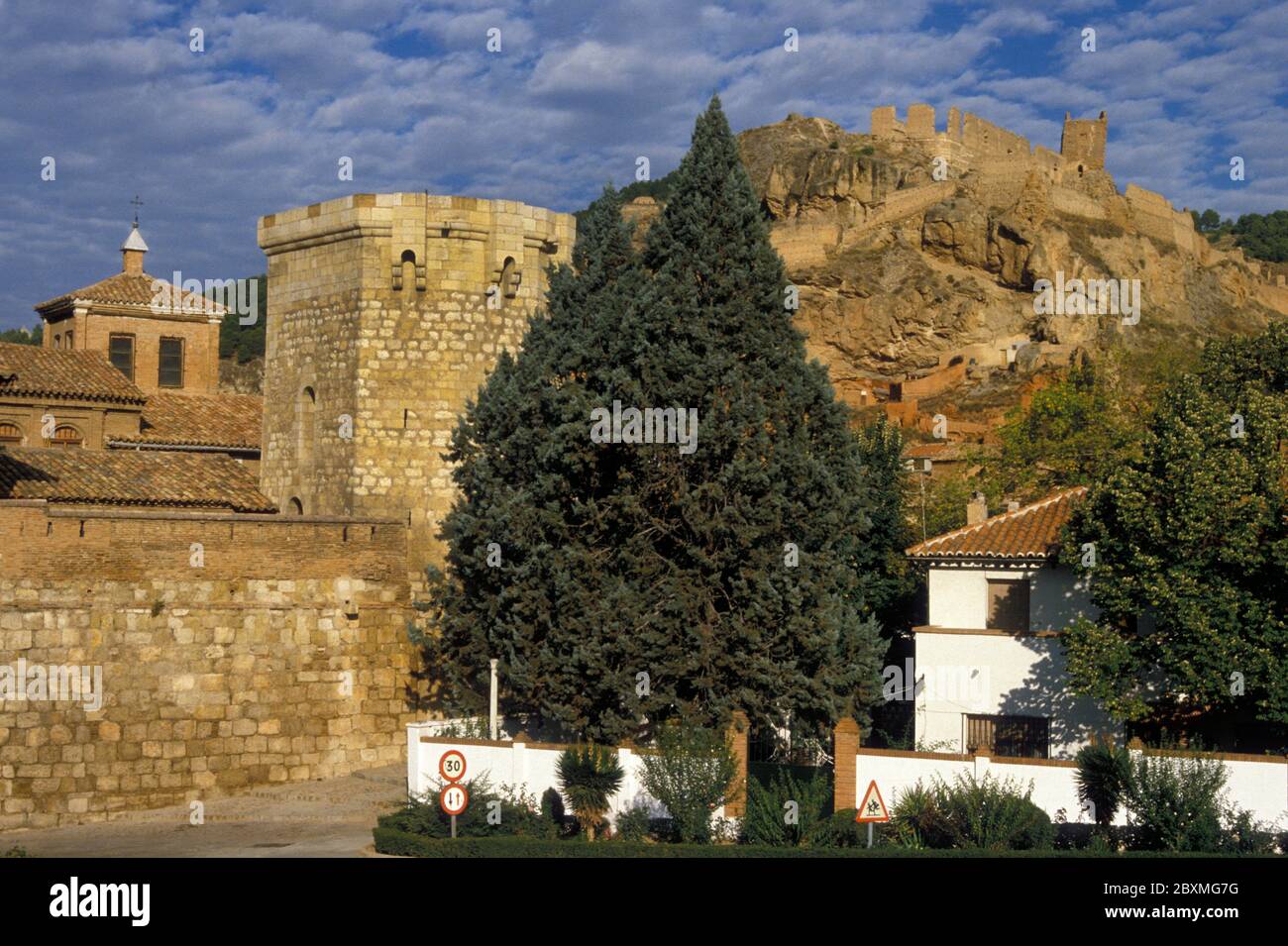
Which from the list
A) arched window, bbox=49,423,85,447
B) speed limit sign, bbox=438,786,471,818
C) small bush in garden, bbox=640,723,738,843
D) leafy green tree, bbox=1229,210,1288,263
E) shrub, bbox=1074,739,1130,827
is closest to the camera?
shrub, bbox=1074,739,1130,827

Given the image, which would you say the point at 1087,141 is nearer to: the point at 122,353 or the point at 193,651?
the point at 122,353

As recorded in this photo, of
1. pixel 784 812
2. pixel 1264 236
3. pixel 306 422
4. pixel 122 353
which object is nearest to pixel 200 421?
pixel 122 353

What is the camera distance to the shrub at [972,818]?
755 inches

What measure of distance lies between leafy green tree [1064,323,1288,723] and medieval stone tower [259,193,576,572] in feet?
36.5

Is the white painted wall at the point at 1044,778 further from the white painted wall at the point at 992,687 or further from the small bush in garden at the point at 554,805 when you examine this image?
the white painted wall at the point at 992,687

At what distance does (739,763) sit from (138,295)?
3382cm

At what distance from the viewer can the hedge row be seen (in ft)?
60.9

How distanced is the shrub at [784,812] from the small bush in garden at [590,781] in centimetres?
201

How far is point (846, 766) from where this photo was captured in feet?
68.9

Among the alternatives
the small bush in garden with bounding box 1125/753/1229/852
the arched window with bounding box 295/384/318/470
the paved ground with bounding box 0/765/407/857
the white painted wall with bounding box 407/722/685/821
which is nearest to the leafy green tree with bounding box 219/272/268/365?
the arched window with bounding box 295/384/318/470

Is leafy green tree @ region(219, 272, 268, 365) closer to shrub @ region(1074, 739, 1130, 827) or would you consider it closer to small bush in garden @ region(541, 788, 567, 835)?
small bush in garden @ region(541, 788, 567, 835)
